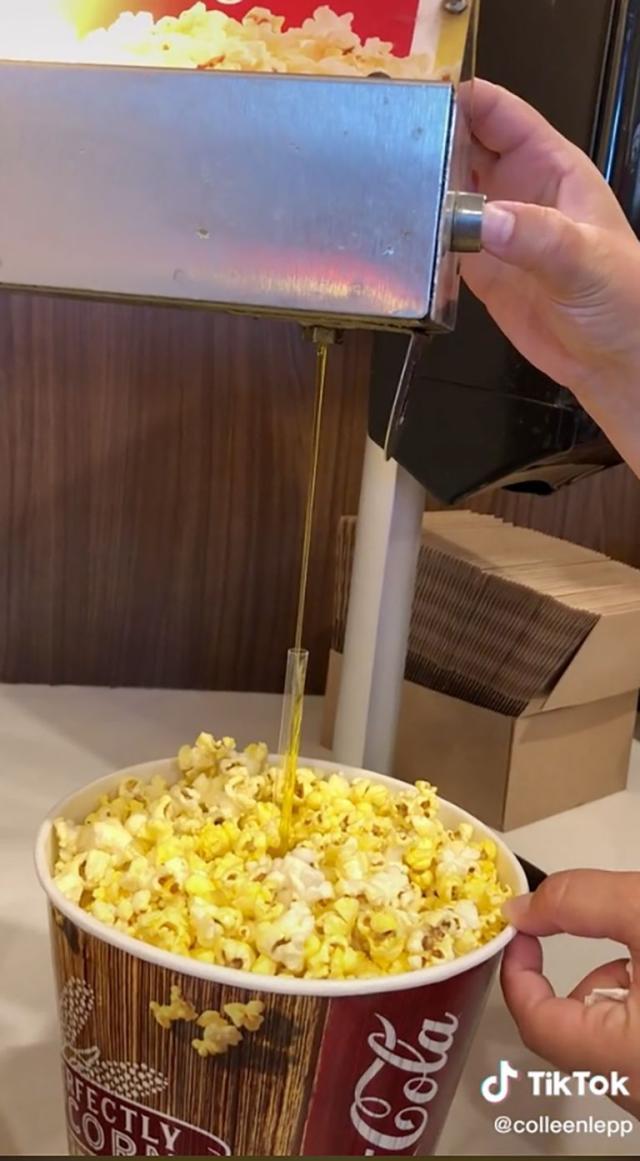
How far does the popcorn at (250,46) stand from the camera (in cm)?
37

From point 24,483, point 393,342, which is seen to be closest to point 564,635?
point 393,342

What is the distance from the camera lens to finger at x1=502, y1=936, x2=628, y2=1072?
43 centimetres

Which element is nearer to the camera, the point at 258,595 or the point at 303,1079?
the point at 303,1079

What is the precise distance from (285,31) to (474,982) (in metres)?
0.40

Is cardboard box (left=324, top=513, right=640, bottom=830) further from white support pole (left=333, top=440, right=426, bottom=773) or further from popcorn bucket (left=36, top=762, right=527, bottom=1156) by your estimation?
popcorn bucket (left=36, top=762, right=527, bottom=1156)

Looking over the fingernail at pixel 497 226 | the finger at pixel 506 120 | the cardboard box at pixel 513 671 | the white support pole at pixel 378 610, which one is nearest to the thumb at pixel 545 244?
the fingernail at pixel 497 226

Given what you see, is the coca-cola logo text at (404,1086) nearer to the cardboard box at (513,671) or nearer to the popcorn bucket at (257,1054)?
the popcorn bucket at (257,1054)

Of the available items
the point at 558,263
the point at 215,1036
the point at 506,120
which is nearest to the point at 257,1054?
the point at 215,1036

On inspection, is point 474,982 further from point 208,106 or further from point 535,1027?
point 208,106

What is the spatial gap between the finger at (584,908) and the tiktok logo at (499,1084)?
0.16 m

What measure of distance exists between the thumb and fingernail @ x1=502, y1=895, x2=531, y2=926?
0.27 m

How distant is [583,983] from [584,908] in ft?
0.15

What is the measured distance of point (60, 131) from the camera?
32cm

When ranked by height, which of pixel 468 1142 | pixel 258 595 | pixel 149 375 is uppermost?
pixel 149 375
